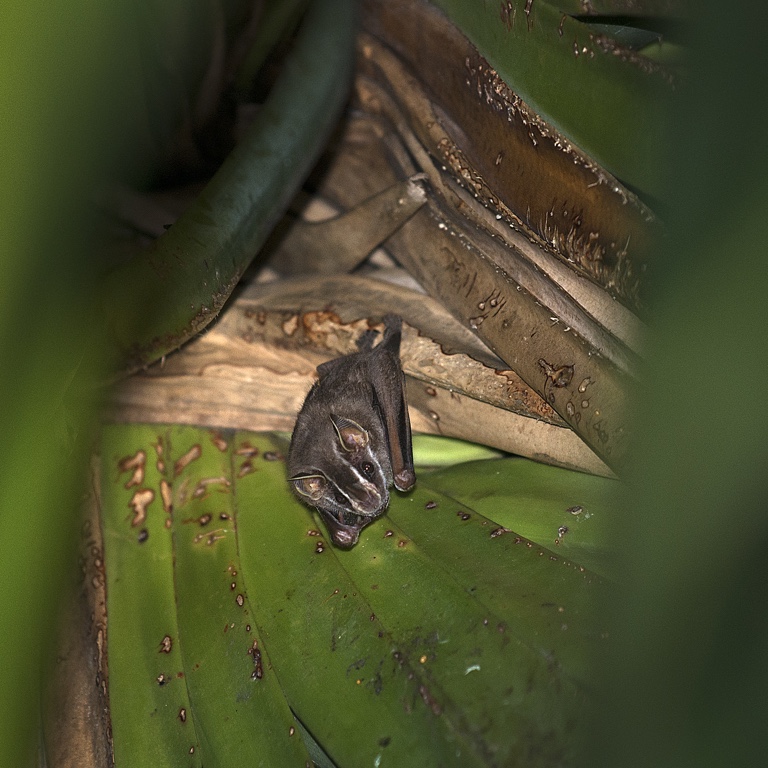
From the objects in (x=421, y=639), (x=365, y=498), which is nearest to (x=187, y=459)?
(x=365, y=498)

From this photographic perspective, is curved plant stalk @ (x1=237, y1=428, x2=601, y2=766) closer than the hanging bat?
Yes

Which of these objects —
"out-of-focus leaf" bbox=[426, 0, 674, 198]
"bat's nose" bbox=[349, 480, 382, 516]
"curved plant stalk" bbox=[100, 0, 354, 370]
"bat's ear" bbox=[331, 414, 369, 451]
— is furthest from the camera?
"bat's ear" bbox=[331, 414, 369, 451]

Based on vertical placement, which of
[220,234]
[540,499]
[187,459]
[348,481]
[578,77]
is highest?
[578,77]

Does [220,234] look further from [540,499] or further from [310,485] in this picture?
[540,499]

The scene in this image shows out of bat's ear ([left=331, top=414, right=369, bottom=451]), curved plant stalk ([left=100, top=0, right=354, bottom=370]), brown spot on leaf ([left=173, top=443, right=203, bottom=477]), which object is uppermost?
curved plant stalk ([left=100, top=0, right=354, bottom=370])

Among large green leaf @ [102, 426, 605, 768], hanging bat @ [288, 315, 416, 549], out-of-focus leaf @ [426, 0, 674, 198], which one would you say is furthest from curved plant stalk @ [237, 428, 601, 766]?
out-of-focus leaf @ [426, 0, 674, 198]

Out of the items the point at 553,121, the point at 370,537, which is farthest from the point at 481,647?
the point at 553,121

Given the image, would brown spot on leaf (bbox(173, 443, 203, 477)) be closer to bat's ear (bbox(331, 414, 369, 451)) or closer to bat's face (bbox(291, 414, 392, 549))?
bat's face (bbox(291, 414, 392, 549))
